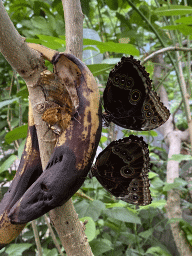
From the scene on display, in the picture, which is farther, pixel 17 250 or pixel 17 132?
pixel 17 250

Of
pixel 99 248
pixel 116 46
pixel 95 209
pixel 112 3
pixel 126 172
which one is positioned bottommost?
pixel 99 248

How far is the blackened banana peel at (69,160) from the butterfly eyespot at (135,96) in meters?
0.05

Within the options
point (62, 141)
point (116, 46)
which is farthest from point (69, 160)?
point (116, 46)

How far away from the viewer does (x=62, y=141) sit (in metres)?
0.23

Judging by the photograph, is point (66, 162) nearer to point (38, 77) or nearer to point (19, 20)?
point (38, 77)

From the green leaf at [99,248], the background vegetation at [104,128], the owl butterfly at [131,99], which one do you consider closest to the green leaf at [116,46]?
the background vegetation at [104,128]

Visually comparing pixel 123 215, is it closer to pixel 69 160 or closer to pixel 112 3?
pixel 69 160

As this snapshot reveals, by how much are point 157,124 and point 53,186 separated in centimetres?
14

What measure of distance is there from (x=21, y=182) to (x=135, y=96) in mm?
152

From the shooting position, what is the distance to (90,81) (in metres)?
0.24

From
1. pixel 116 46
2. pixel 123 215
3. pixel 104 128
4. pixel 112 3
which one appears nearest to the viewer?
pixel 116 46

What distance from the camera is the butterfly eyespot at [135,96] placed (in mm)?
274

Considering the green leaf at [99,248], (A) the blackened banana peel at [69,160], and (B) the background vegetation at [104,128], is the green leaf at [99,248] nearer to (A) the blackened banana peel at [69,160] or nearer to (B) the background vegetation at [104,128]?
(B) the background vegetation at [104,128]

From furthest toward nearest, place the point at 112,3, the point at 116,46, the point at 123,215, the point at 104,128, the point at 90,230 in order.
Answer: the point at 112,3, the point at 104,128, the point at 123,215, the point at 90,230, the point at 116,46
